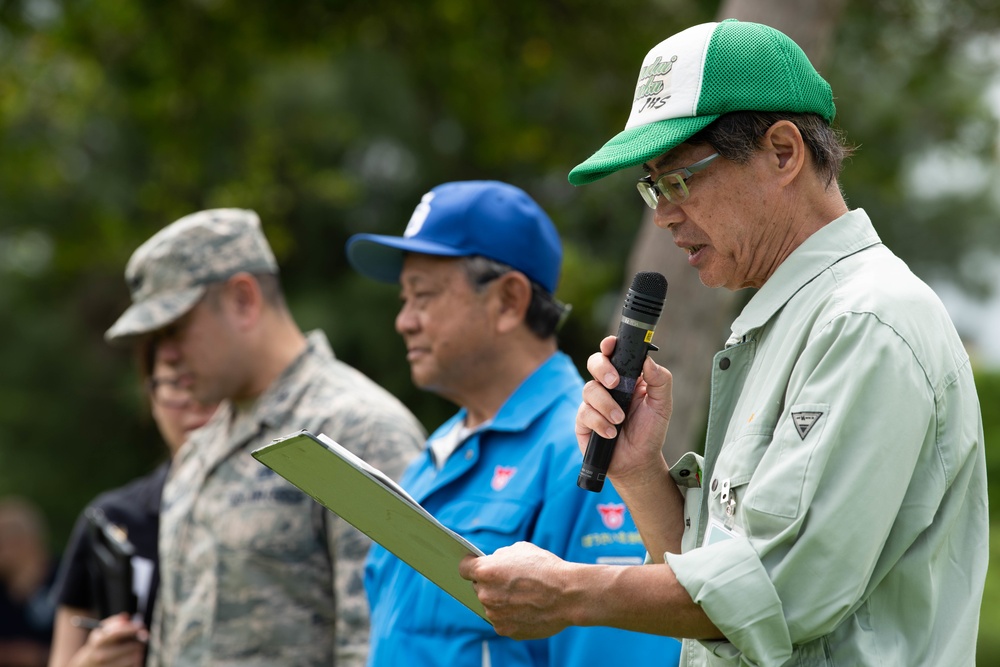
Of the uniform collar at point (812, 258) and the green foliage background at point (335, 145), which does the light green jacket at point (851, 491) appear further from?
the green foliage background at point (335, 145)

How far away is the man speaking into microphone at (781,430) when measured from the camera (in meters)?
1.83

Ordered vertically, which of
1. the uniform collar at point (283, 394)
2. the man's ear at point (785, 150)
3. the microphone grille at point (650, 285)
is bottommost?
the uniform collar at point (283, 394)

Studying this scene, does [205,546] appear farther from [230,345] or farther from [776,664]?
[776,664]

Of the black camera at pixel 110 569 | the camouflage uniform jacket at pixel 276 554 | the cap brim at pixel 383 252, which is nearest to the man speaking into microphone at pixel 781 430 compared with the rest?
the cap brim at pixel 383 252

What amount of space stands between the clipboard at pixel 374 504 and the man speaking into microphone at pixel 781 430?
103 millimetres

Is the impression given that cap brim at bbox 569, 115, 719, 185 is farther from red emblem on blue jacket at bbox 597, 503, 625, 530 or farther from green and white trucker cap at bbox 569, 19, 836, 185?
red emblem on blue jacket at bbox 597, 503, 625, 530

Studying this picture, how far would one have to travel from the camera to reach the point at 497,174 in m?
9.97

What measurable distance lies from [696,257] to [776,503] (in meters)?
0.57

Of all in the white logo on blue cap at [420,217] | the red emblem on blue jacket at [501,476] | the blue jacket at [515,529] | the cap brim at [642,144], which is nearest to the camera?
the cap brim at [642,144]

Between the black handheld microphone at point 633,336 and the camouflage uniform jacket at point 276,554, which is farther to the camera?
the camouflage uniform jacket at point 276,554

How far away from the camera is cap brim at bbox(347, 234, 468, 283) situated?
346 centimetres

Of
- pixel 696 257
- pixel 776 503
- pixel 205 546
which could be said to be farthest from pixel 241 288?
pixel 776 503

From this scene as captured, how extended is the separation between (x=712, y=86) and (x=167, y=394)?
3198mm

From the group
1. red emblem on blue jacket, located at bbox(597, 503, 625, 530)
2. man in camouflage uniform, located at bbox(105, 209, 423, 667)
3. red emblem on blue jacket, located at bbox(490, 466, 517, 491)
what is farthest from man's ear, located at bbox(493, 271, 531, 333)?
red emblem on blue jacket, located at bbox(597, 503, 625, 530)
